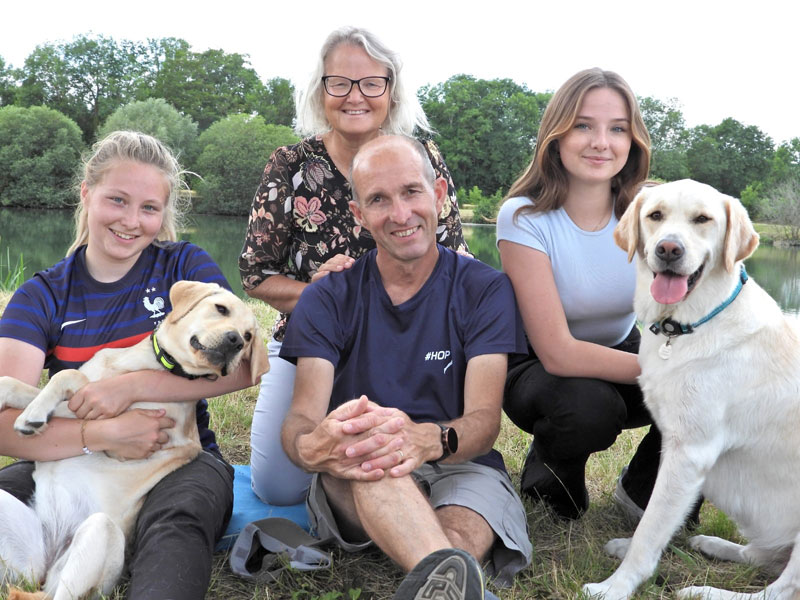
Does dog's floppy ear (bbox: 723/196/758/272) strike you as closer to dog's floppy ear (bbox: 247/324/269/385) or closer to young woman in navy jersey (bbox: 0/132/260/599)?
dog's floppy ear (bbox: 247/324/269/385)

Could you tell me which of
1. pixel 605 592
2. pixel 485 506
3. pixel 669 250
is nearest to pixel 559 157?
pixel 669 250

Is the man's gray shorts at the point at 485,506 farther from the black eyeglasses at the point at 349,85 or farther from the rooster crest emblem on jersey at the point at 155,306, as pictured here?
the black eyeglasses at the point at 349,85

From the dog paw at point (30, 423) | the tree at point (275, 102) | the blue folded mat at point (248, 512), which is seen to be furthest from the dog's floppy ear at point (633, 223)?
the tree at point (275, 102)

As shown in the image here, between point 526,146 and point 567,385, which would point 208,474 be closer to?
point 567,385

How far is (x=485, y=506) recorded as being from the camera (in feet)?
8.10

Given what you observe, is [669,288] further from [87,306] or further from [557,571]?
[87,306]

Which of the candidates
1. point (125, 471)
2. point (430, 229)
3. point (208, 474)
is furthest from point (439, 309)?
point (125, 471)

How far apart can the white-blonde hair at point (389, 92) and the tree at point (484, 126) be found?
4441 centimetres

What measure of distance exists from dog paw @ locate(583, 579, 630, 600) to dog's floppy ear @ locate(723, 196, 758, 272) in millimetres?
1186

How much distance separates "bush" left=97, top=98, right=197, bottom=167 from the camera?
42.3 meters

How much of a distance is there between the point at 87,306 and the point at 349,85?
1.71 meters

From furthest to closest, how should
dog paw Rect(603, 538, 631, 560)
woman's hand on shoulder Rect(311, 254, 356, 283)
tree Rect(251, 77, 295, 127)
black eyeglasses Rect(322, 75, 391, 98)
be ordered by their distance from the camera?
tree Rect(251, 77, 295, 127) < black eyeglasses Rect(322, 75, 391, 98) < woman's hand on shoulder Rect(311, 254, 356, 283) < dog paw Rect(603, 538, 631, 560)

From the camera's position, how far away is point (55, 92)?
5331cm

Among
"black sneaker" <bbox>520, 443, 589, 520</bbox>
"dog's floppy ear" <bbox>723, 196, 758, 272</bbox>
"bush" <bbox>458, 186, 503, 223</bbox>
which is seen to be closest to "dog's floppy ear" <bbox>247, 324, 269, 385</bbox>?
"black sneaker" <bbox>520, 443, 589, 520</bbox>
